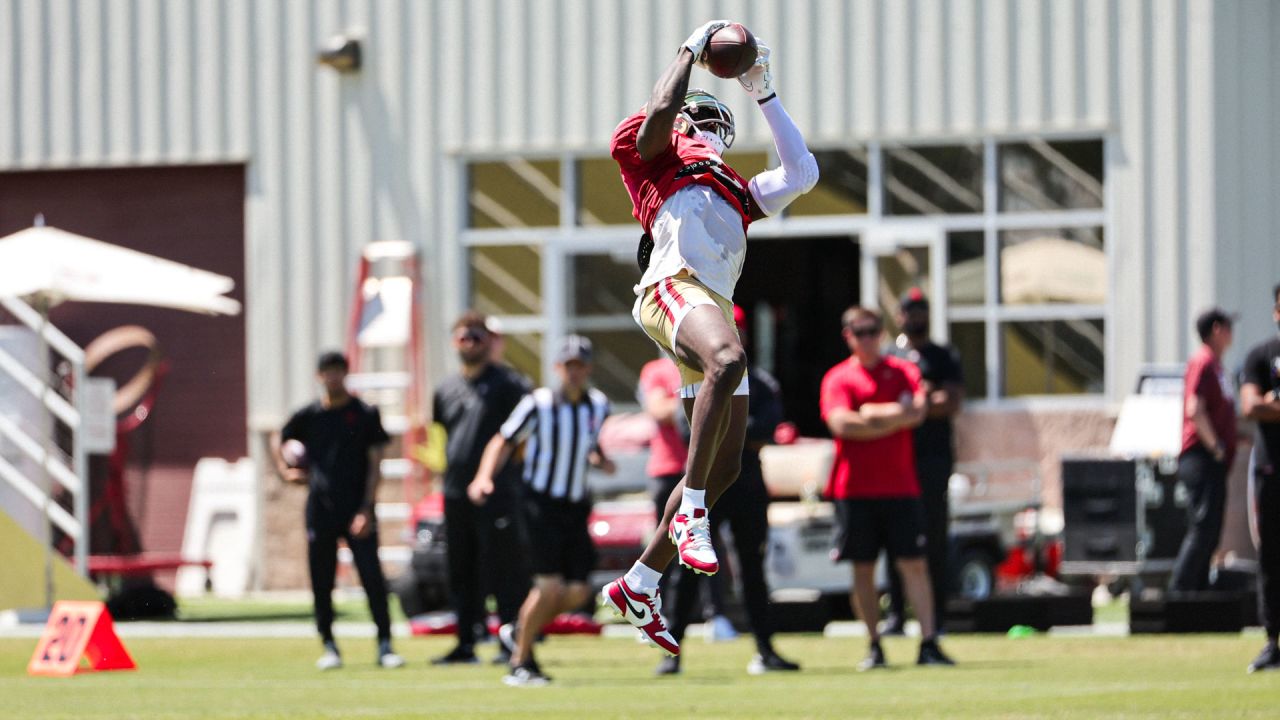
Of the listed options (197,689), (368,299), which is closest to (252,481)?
(368,299)

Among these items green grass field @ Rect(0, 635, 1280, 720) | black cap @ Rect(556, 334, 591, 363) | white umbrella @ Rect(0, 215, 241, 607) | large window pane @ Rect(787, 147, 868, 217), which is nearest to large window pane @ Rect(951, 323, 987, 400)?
large window pane @ Rect(787, 147, 868, 217)

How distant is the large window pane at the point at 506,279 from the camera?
71.6ft

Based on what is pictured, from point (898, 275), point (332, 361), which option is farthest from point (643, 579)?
point (898, 275)

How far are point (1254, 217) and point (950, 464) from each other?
6.72m

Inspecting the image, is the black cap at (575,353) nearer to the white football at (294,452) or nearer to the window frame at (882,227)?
the white football at (294,452)

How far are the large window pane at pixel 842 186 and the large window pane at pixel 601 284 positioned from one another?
68.5 inches

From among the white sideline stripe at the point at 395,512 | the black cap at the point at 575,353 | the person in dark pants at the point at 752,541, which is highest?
the black cap at the point at 575,353

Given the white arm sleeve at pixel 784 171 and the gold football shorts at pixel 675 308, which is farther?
the white arm sleeve at pixel 784 171

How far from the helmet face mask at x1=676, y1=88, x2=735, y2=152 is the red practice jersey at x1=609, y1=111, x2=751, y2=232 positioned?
0.48ft

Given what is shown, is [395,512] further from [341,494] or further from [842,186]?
[341,494]

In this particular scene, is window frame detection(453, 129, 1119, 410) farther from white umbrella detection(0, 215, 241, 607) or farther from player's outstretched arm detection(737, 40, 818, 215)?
player's outstretched arm detection(737, 40, 818, 215)

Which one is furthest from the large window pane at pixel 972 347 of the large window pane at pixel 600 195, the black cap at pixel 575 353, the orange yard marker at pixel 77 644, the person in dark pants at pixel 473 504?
the orange yard marker at pixel 77 644

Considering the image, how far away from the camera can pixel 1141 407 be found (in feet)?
61.9

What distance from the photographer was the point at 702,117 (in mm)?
8320
